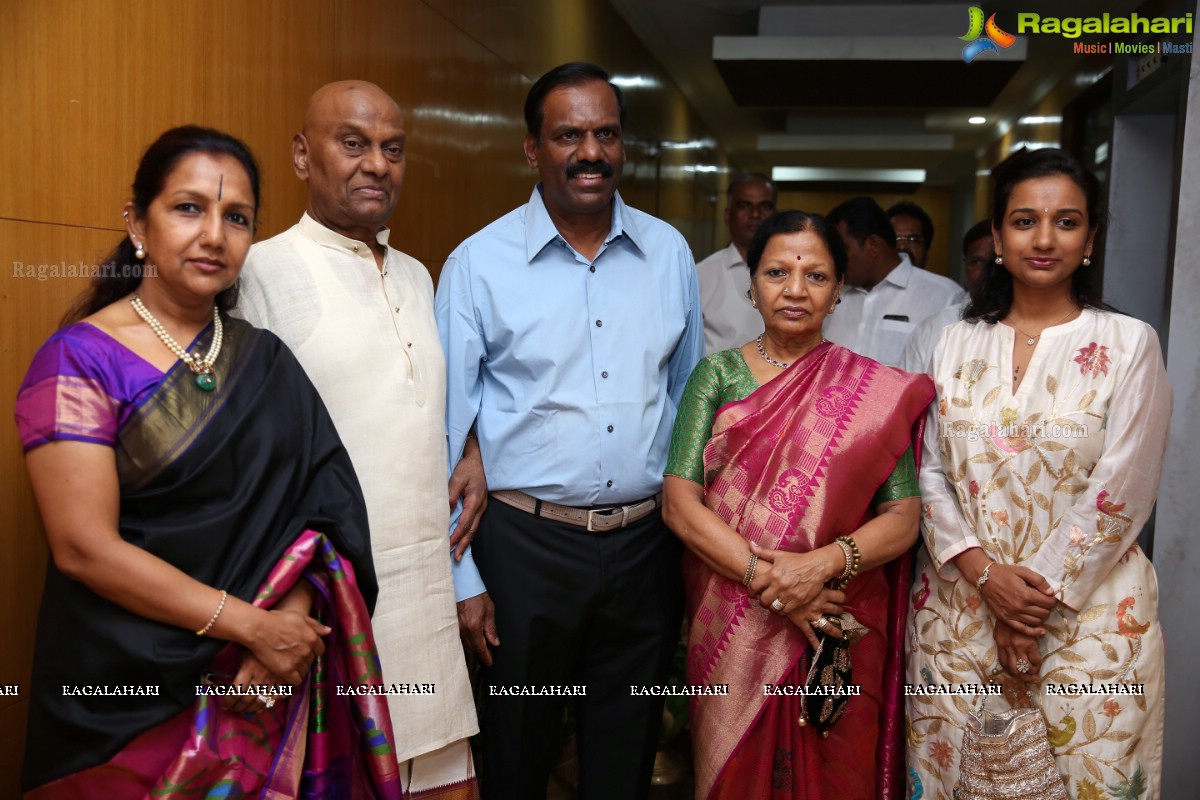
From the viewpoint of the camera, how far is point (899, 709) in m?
2.21

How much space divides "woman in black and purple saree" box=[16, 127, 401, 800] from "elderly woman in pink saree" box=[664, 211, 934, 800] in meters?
0.78

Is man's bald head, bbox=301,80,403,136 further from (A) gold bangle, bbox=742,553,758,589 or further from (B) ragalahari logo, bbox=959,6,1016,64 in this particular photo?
(B) ragalahari logo, bbox=959,6,1016,64

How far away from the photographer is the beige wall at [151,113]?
62.7 inches

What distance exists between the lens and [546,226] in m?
2.22

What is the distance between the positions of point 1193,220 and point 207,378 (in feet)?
8.72

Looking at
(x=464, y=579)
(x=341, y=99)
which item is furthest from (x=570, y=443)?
(x=341, y=99)

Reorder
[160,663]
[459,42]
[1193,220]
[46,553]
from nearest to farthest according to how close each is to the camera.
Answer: [160,663] < [46,553] < [1193,220] < [459,42]

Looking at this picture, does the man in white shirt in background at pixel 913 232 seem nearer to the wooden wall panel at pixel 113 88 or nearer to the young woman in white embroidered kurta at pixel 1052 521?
the young woman in white embroidered kurta at pixel 1052 521

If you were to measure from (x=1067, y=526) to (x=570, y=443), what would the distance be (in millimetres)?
1044

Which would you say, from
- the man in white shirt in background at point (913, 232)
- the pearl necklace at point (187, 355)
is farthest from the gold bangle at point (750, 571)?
the man in white shirt in background at point (913, 232)

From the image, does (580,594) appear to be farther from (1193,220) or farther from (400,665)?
(1193,220)

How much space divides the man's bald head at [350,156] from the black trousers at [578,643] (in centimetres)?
72

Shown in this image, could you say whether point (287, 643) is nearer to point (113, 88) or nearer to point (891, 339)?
point (113, 88)

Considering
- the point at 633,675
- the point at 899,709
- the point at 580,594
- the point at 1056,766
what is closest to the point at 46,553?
the point at 580,594
